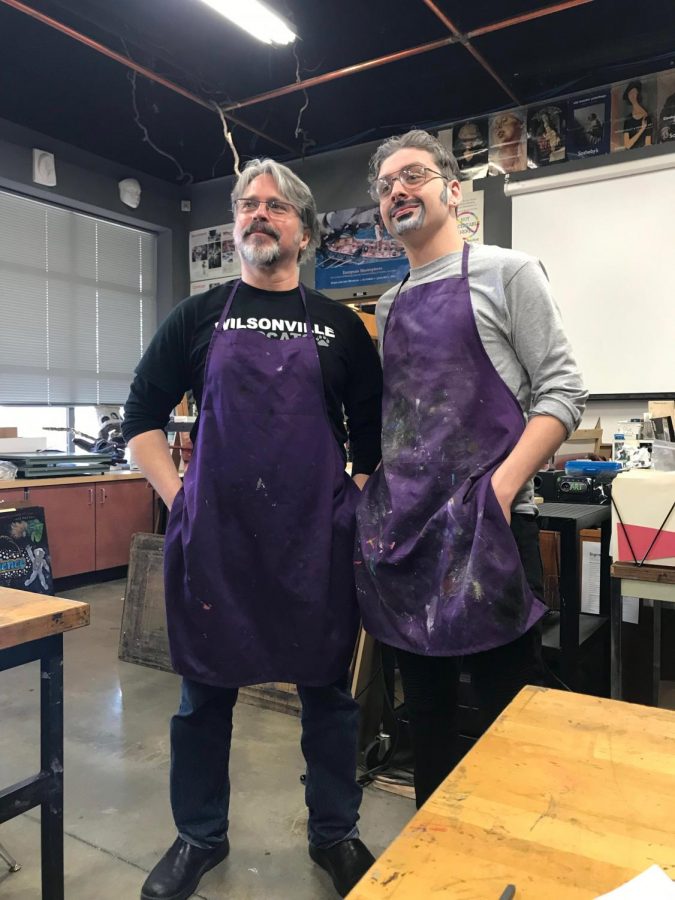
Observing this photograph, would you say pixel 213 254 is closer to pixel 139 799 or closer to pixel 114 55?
pixel 114 55

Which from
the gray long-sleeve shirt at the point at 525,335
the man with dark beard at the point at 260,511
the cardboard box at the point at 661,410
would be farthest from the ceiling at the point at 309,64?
the gray long-sleeve shirt at the point at 525,335

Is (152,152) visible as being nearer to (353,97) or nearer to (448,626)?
(353,97)

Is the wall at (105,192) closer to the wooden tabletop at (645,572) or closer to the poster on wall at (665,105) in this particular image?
the poster on wall at (665,105)

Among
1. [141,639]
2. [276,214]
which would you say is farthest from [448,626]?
[141,639]

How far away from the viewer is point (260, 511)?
4.26ft

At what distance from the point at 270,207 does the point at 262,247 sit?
9cm

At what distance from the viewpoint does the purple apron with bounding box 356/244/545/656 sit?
1.09 m

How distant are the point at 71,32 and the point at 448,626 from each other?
3800 millimetres

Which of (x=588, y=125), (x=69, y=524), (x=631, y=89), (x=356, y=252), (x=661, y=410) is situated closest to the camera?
(x=661, y=410)

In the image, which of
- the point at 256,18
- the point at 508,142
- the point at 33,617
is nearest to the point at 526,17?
the point at 508,142

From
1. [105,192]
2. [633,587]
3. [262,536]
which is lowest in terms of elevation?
[633,587]

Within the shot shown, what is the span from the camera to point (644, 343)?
3863mm

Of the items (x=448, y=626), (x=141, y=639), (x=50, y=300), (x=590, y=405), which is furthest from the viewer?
(x=50, y=300)

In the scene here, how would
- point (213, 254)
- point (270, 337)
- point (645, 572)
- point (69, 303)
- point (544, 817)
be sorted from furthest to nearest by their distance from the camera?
point (213, 254) → point (69, 303) → point (645, 572) → point (270, 337) → point (544, 817)
